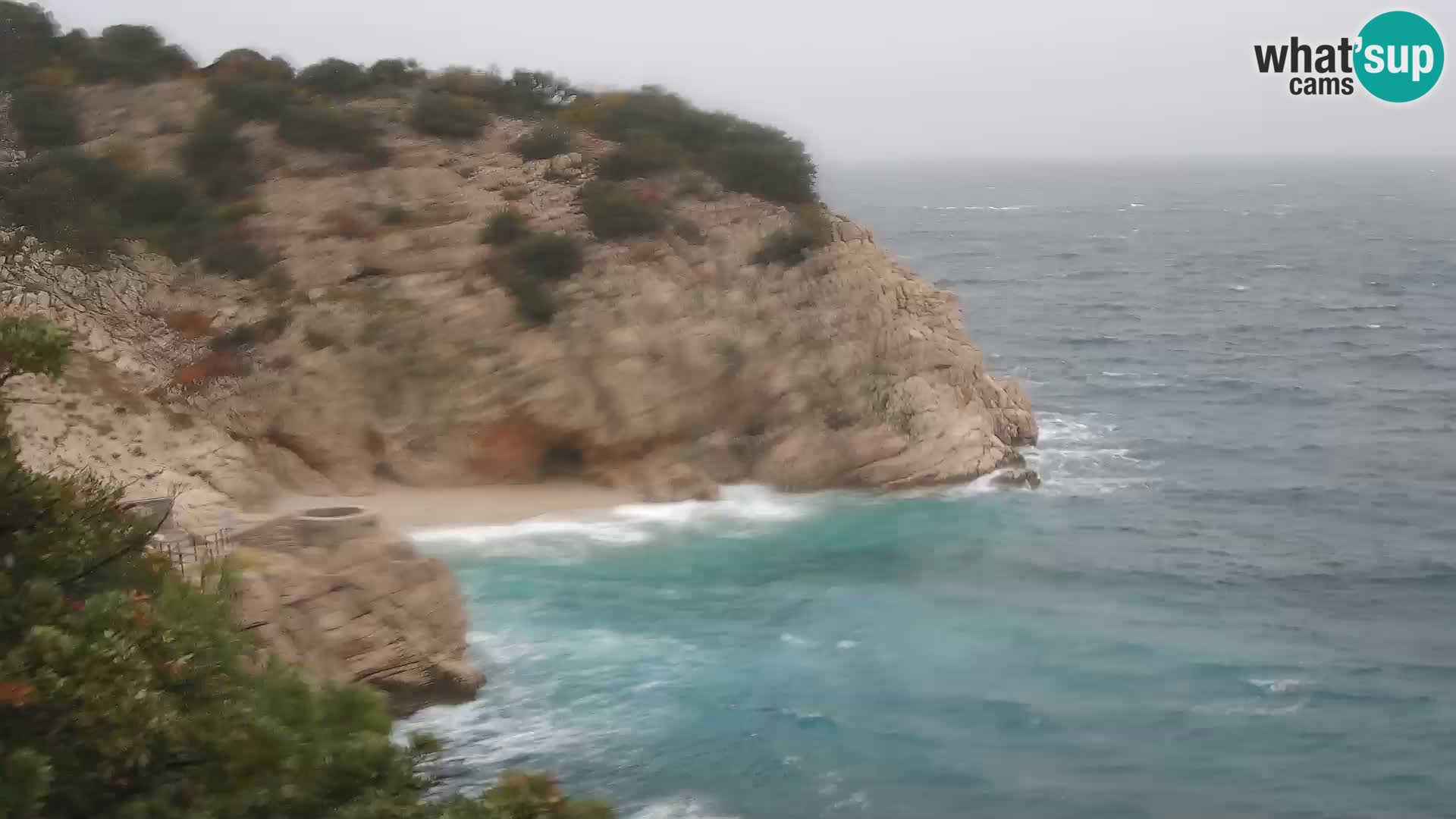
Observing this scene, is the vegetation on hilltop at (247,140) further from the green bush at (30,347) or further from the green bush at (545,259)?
the green bush at (30,347)

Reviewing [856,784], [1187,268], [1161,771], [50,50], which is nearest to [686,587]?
[856,784]

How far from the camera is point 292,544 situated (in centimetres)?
1560

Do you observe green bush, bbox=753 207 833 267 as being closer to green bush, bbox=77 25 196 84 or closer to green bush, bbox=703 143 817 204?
green bush, bbox=703 143 817 204

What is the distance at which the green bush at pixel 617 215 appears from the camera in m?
28.8

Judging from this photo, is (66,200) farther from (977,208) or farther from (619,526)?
(977,208)

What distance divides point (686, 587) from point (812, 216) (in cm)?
1267

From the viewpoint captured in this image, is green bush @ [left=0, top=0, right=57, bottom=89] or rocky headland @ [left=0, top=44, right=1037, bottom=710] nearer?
rocky headland @ [left=0, top=44, right=1037, bottom=710]

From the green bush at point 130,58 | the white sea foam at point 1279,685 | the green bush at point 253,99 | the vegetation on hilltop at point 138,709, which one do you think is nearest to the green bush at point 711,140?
the green bush at point 253,99

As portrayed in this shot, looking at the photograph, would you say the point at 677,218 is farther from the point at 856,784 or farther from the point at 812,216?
the point at 856,784

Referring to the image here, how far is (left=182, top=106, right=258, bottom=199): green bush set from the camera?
28641mm

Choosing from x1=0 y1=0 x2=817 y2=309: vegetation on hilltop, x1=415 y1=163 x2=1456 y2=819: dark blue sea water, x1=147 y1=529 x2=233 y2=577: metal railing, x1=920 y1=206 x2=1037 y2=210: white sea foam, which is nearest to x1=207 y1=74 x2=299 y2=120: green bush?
x1=0 y1=0 x2=817 y2=309: vegetation on hilltop

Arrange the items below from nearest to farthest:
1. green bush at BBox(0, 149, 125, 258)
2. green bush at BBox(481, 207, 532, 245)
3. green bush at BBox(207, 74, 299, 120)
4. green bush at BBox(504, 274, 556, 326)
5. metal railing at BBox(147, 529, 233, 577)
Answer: metal railing at BBox(147, 529, 233, 577)
green bush at BBox(0, 149, 125, 258)
green bush at BBox(504, 274, 556, 326)
green bush at BBox(481, 207, 532, 245)
green bush at BBox(207, 74, 299, 120)

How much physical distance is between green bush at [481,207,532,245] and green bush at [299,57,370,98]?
297 inches

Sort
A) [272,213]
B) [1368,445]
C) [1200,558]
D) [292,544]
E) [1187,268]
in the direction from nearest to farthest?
[292,544]
[1200,558]
[272,213]
[1368,445]
[1187,268]
